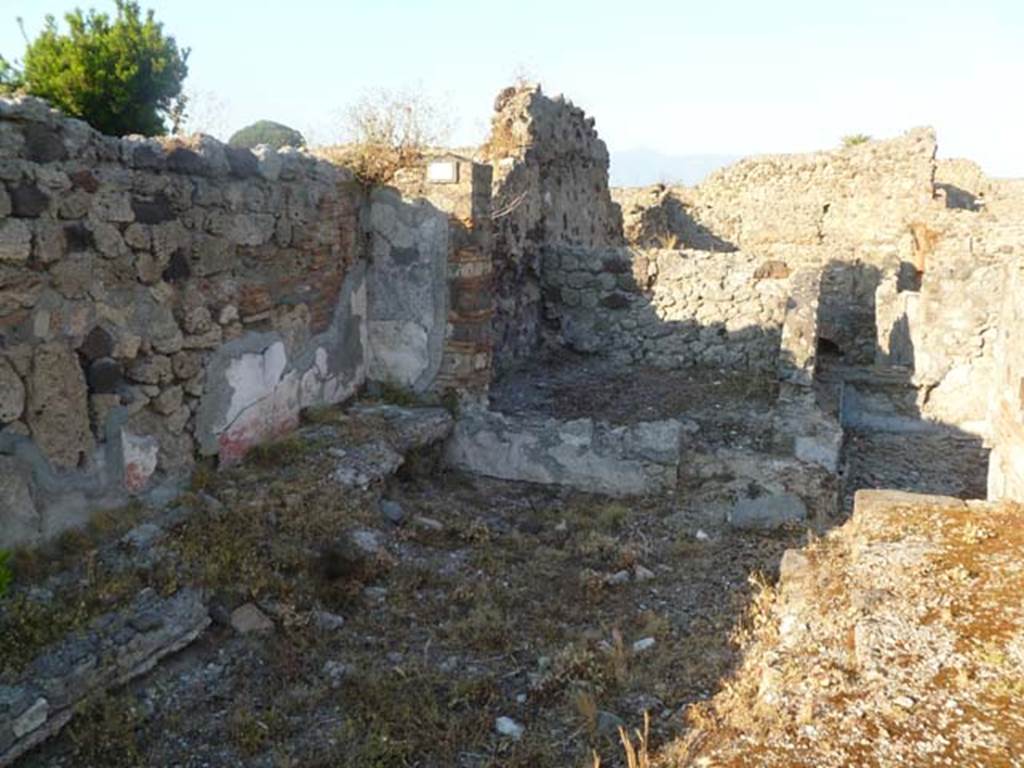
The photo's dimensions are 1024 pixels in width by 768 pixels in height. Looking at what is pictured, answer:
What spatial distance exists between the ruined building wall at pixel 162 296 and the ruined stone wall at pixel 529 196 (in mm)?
1838

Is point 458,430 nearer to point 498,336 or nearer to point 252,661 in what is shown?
point 498,336

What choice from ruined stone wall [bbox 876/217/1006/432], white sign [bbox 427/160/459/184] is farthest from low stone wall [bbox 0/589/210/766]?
ruined stone wall [bbox 876/217/1006/432]

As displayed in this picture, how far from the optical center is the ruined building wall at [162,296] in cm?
352

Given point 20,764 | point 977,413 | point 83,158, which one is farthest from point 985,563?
point 977,413

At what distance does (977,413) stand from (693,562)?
5099 millimetres

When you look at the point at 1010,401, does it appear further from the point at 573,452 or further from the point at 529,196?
the point at 529,196

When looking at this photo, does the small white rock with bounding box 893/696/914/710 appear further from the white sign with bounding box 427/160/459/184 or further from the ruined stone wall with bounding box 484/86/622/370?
the ruined stone wall with bounding box 484/86/622/370

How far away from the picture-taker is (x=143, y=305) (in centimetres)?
414

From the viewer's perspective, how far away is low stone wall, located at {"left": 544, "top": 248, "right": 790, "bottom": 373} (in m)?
7.91

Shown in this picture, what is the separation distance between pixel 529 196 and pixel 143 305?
507 cm

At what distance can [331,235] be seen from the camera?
5.60 metres

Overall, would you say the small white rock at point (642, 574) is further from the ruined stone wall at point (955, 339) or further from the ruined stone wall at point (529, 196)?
the ruined stone wall at point (955, 339)

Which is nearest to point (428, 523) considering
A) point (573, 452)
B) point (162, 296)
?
point (573, 452)

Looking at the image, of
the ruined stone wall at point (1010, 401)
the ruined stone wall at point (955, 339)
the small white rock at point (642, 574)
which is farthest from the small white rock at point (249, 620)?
the ruined stone wall at point (955, 339)
